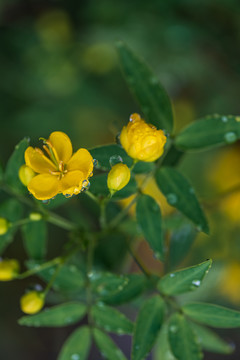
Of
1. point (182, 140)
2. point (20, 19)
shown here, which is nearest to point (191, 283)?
point (182, 140)

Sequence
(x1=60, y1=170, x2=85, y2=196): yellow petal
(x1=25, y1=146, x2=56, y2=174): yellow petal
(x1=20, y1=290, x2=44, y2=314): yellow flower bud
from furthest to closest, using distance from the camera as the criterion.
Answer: (x1=20, y1=290, x2=44, y2=314): yellow flower bud < (x1=25, y1=146, x2=56, y2=174): yellow petal < (x1=60, y1=170, x2=85, y2=196): yellow petal

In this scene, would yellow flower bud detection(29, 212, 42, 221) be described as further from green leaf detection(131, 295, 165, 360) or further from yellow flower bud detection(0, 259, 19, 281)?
green leaf detection(131, 295, 165, 360)

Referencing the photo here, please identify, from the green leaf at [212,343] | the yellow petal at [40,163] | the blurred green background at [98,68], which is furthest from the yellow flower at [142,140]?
the blurred green background at [98,68]

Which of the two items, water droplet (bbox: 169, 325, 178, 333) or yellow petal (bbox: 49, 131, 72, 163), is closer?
yellow petal (bbox: 49, 131, 72, 163)

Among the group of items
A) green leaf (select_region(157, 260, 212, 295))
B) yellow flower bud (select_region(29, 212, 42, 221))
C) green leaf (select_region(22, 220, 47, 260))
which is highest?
yellow flower bud (select_region(29, 212, 42, 221))

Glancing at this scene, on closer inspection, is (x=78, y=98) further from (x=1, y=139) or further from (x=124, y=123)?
(x=1, y=139)

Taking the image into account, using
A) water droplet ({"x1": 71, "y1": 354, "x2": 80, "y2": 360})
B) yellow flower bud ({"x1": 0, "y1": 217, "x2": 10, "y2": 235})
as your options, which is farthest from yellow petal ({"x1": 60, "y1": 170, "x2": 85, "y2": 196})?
water droplet ({"x1": 71, "y1": 354, "x2": 80, "y2": 360})

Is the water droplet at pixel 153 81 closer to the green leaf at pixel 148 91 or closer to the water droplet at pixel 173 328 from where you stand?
the green leaf at pixel 148 91
